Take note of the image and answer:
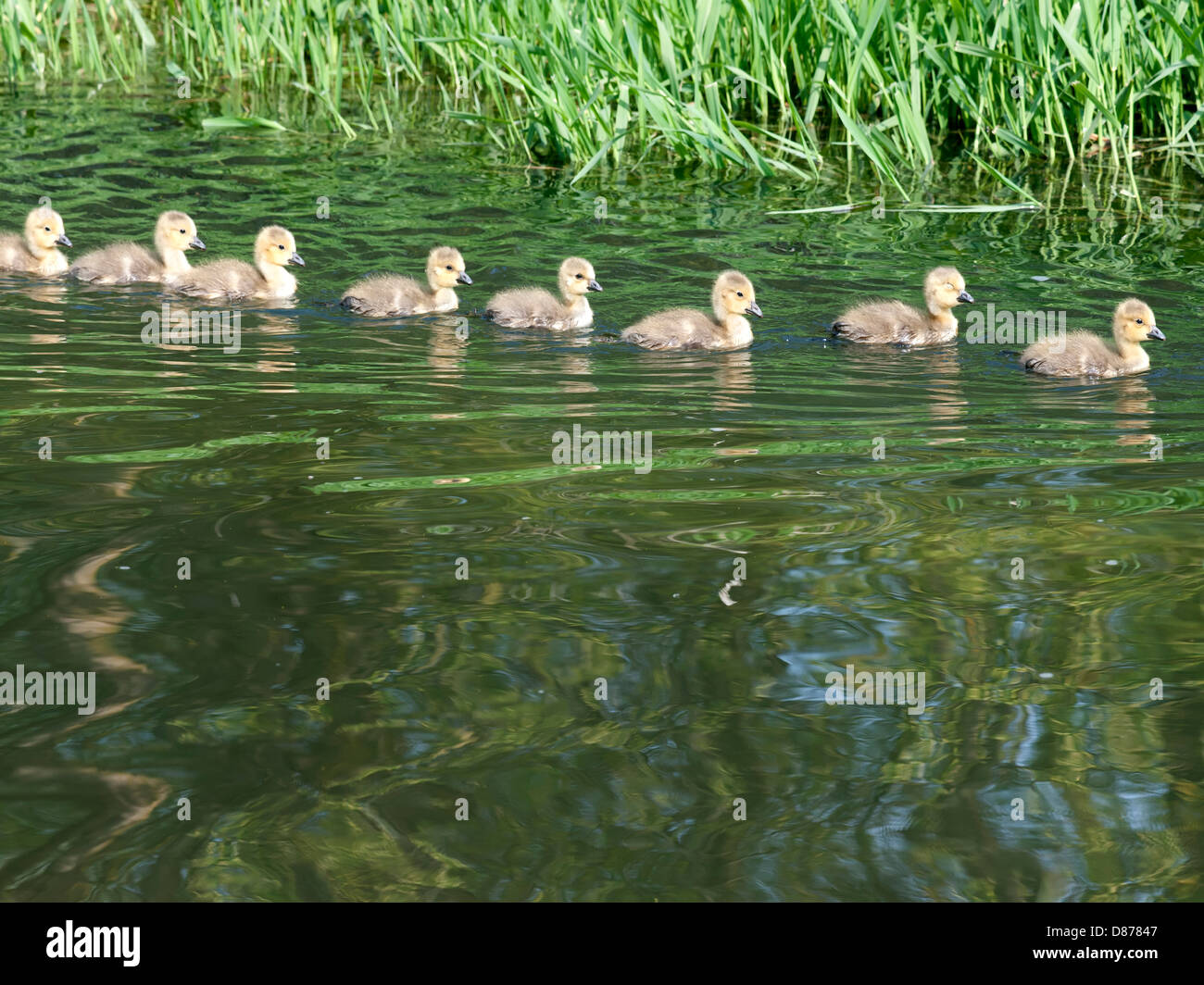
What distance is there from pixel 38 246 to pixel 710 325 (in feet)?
13.1

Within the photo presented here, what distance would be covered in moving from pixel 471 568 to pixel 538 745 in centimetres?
107

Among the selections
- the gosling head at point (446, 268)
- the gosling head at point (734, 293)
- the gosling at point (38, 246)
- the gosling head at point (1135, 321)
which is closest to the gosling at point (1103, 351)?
the gosling head at point (1135, 321)

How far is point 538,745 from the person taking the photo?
3584 mm

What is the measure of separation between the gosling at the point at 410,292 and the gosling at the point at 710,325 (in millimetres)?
1155

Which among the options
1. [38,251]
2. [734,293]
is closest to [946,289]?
[734,293]

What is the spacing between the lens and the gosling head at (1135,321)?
823cm

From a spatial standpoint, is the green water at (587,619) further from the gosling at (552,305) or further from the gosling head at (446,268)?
the gosling head at (446,268)

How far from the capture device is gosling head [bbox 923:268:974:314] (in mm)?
8648

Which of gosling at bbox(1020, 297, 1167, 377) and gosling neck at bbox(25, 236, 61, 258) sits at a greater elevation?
gosling neck at bbox(25, 236, 61, 258)

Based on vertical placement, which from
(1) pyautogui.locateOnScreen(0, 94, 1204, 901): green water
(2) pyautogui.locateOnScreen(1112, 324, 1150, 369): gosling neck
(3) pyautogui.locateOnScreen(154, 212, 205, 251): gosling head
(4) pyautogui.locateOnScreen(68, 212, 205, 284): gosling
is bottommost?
(1) pyautogui.locateOnScreen(0, 94, 1204, 901): green water

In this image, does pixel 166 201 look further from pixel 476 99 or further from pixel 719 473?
pixel 719 473

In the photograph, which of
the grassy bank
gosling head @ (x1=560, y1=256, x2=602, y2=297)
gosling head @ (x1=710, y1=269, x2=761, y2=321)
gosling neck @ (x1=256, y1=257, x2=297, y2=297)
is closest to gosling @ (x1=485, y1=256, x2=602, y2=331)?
gosling head @ (x1=560, y1=256, x2=602, y2=297)

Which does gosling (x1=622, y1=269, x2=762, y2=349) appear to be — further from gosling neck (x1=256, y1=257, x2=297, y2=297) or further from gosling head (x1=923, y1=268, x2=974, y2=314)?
gosling neck (x1=256, y1=257, x2=297, y2=297)

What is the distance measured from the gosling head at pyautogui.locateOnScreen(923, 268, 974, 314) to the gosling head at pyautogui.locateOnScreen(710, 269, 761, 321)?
88 centimetres
